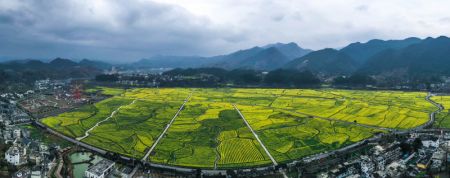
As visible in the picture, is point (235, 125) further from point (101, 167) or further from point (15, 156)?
point (15, 156)

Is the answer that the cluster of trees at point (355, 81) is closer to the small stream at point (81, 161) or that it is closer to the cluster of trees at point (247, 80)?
the cluster of trees at point (247, 80)

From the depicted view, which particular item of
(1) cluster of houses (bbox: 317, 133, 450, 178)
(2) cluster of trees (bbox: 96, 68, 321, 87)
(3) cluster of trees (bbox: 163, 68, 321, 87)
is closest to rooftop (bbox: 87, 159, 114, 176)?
(1) cluster of houses (bbox: 317, 133, 450, 178)

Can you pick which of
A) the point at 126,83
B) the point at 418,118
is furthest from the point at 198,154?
the point at 126,83

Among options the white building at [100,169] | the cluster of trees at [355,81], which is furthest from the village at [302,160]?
the cluster of trees at [355,81]

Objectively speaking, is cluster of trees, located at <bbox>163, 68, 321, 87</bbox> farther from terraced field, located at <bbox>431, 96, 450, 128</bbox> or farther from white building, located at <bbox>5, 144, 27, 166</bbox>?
white building, located at <bbox>5, 144, 27, 166</bbox>

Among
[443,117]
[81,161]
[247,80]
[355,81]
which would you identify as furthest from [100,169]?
[355,81]

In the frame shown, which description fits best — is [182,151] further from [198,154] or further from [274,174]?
[274,174]

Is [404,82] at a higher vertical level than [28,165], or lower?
higher
